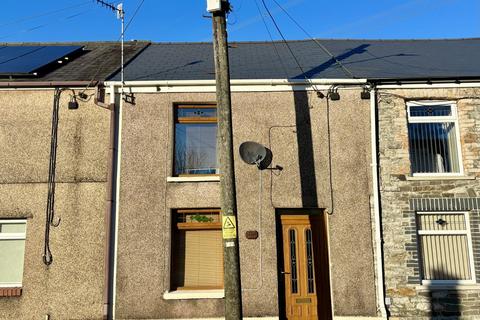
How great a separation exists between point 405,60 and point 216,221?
6426 millimetres

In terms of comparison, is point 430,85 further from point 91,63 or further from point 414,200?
point 91,63

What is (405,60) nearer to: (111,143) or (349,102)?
(349,102)

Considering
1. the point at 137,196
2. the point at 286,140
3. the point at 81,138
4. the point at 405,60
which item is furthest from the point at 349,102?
the point at 81,138

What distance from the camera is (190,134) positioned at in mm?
9703

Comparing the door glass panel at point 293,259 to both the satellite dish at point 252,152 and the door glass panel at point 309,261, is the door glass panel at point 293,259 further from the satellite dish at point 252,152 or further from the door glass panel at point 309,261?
the satellite dish at point 252,152

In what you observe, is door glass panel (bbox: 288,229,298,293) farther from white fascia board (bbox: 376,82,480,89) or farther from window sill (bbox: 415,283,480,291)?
white fascia board (bbox: 376,82,480,89)

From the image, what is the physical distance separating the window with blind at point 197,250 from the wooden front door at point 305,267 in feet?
4.35

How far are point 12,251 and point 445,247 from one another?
8561 mm

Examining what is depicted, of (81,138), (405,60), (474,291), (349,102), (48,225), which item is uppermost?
(405,60)

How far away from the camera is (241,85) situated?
9523mm

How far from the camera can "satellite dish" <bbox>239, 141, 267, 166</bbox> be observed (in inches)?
352

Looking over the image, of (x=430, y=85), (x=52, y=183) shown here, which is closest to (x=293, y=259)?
(x=430, y=85)

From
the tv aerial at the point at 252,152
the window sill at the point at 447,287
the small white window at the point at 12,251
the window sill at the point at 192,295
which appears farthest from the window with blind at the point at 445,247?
the small white window at the point at 12,251

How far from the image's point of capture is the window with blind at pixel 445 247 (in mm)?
8891
